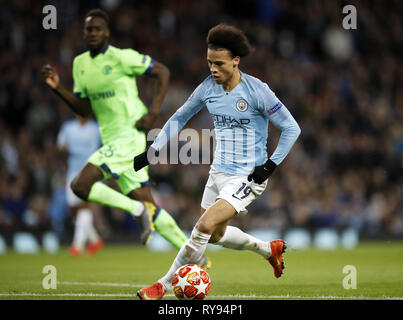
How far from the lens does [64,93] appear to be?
28.5 ft

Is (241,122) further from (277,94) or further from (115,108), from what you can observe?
(277,94)

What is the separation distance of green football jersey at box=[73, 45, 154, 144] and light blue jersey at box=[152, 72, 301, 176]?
1.85m

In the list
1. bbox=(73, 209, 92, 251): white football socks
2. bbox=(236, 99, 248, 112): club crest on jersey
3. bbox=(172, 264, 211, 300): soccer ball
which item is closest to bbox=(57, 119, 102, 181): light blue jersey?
bbox=(73, 209, 92, 251): white football socks

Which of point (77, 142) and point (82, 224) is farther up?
point (77, 142)

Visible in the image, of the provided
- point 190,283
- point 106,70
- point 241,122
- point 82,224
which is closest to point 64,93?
point 106,70

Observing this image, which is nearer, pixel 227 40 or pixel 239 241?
pixel 227 40

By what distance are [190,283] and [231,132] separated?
149 cm

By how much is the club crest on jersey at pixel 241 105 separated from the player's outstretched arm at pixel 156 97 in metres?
1.81

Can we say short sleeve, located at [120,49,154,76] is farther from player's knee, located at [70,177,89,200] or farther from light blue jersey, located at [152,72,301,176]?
light blue jersey, located at [152,72,301,176]

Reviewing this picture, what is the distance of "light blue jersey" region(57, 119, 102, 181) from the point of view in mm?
12906

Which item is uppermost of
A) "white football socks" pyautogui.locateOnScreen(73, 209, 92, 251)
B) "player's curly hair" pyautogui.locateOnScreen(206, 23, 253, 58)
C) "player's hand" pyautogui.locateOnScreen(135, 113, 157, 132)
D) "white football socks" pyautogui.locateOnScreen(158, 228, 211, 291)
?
"player's curly hair" pyautogui.locateOnScreen(206, 23, 253, 58)

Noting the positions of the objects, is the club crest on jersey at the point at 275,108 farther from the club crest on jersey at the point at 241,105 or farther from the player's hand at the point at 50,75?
the player's hand at the point at 50,75
